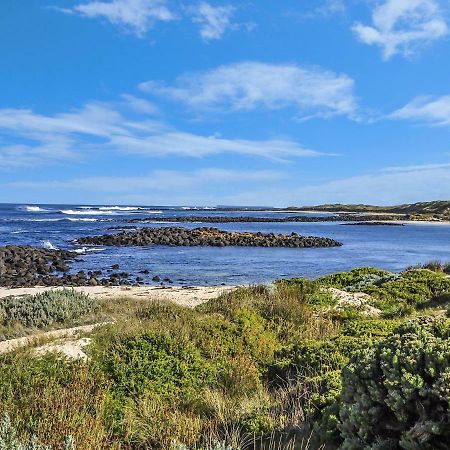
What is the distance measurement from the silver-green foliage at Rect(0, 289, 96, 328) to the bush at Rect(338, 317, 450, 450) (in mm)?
9302

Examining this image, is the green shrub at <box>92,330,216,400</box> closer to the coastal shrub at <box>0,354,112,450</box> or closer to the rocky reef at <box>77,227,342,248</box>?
the coastal shrub at <box>0,354,112,450</box>

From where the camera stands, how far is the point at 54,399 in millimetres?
4453

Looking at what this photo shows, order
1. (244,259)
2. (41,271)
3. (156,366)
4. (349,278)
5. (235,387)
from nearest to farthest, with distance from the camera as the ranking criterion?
(235,387)
(156,366)
(349,278)
(41,271)
(244,259)

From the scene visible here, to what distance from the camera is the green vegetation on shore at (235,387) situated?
3.40 m

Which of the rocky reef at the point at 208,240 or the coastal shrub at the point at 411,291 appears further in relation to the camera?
the rocky reef at the point at 208,240

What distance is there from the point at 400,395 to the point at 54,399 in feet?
10.6

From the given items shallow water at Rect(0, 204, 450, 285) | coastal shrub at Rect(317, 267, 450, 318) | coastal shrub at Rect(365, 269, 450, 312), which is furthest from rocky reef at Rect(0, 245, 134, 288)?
coastal shrub at Rect(365, 269, 450, 312)

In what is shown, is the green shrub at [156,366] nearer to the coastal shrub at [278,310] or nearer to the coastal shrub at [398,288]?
the coastal shrub at [278,310]

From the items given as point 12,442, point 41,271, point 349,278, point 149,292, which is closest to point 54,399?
point 12,442

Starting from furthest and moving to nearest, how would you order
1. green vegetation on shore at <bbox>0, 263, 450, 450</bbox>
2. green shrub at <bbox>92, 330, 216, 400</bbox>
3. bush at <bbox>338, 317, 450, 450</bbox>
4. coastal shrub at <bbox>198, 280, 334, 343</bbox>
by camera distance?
coastal shrub at <bbox>198, 280, 334, 343</bbox> → green shrub at <bbox>92, 330, 216, 400</bbox> → green vegetation on shore at <bbox>0, 263, 450, 450</bbox> → bush at <bbox>338, 317, 450, 450</bbox>

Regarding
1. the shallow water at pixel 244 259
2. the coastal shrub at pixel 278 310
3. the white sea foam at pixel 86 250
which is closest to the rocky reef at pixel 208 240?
the shallow water at pixel 244 259

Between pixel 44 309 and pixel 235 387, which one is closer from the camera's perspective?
pixel 235 387

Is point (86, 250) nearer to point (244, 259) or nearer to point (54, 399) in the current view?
point (244, 259)

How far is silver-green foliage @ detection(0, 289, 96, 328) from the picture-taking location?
37.1 ft
